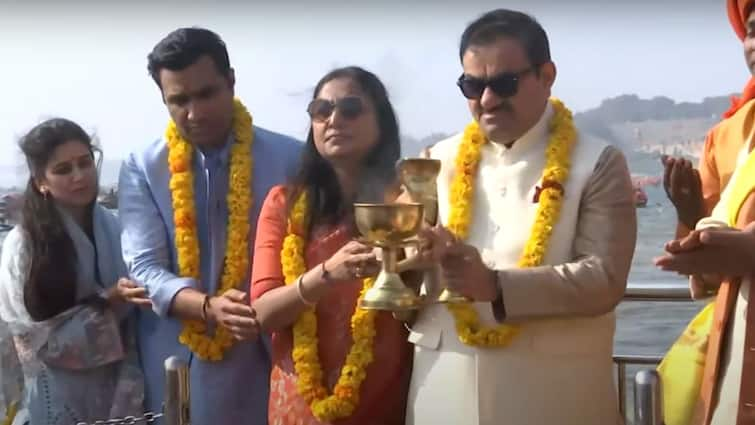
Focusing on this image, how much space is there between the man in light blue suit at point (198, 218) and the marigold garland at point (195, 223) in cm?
2

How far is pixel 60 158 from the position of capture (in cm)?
282

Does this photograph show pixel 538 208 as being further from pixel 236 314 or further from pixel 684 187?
pixel 236 314

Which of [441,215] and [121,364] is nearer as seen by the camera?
[441,215]

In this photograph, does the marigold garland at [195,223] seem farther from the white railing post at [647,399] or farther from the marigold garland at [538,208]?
the white railing post at [647,399]

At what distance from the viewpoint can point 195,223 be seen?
104 inches

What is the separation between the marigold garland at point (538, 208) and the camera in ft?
6.74

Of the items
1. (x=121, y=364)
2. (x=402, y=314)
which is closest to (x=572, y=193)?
(x=402, y=314)

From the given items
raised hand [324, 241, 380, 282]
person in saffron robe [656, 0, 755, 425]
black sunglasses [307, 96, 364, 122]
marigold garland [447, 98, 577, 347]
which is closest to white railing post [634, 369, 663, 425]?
person in saffron robe [656, 0, 755, 425]

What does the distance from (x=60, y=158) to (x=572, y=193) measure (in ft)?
4.47

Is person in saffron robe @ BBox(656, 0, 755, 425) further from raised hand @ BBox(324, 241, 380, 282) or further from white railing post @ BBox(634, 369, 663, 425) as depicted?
raised hand @ BBox(324, 241, 380, 282)

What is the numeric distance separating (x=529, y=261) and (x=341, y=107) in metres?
0.51

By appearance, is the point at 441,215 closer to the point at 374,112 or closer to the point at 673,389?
the point at 374,112

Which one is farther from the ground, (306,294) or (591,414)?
(306,294)

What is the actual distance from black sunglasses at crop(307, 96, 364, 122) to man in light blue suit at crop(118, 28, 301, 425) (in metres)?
0.31
